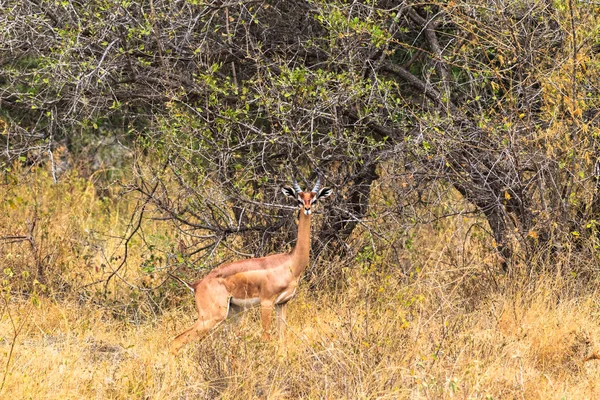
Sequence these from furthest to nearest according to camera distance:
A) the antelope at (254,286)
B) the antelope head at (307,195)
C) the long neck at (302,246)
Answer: the long neck at (302,246) < the antelope head at (307,195) < the antelope at (254,286)

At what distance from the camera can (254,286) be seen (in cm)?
732

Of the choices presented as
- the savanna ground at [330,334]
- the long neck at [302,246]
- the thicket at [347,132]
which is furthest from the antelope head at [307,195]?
the savanna ground at [330,334]

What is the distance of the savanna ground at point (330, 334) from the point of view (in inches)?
244

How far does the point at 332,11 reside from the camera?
7.73m

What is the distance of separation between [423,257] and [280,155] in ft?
5.55

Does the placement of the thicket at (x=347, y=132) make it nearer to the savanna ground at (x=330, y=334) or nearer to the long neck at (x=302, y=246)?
the savanna ground at (x=330, y=334)

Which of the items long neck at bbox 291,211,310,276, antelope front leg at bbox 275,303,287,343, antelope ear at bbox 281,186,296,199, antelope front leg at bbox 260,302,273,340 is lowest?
antelope front leg at bbox 275,303,287,343

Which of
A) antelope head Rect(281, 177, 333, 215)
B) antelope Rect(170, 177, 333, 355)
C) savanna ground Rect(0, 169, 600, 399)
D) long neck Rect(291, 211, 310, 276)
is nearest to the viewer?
savanna ground Rect(0, 169, 600, 399)

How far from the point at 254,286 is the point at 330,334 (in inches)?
29.6

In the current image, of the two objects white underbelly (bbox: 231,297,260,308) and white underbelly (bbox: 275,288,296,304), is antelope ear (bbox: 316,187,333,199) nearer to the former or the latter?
white underbelly (bbox: 275,288,296,304)

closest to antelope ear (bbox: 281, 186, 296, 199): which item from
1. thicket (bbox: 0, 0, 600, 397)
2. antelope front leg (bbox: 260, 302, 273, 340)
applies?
thicket (bbox: 0, 0, 600, 397)

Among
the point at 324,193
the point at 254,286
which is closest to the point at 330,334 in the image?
the point at 254,286

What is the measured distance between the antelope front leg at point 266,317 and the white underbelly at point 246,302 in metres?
0.06

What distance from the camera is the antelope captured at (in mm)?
7195
